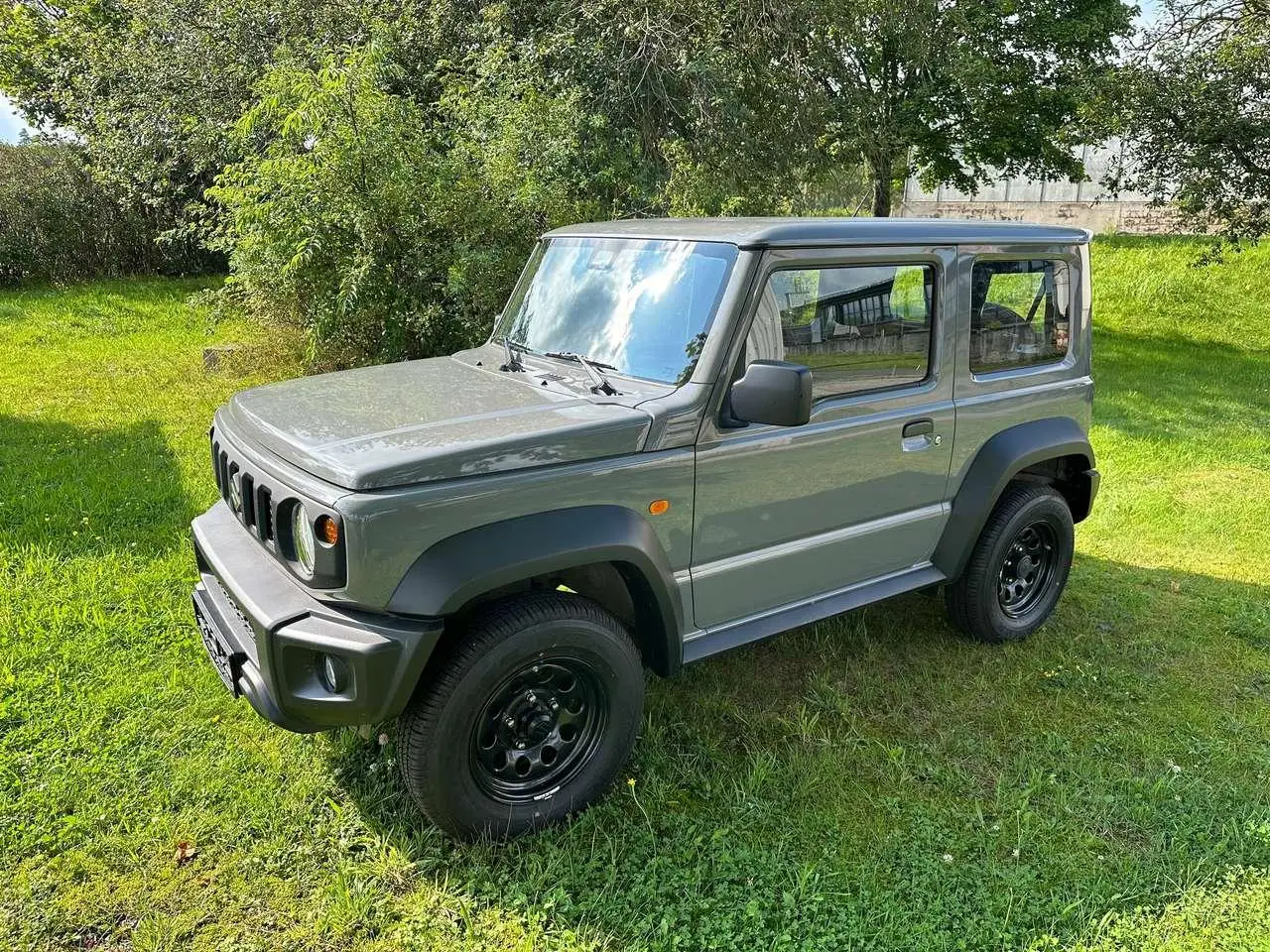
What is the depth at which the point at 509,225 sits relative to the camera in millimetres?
7895

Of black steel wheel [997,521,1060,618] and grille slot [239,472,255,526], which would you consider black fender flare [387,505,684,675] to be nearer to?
grille slot [239,472,255,526]

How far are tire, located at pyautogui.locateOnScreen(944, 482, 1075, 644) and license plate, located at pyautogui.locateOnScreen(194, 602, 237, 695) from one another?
312 cm

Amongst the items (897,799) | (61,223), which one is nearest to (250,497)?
(897,799)

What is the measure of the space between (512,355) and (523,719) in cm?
152

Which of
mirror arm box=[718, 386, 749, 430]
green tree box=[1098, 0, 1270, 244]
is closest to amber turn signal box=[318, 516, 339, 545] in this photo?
mirror arm box=[718, 386, 749, 430]

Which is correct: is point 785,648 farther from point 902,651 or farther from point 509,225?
point 509,225

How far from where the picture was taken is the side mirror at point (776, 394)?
2.77 m

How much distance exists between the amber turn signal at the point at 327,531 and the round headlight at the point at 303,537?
1.3 inches

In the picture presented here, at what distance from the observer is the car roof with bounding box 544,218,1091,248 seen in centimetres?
316

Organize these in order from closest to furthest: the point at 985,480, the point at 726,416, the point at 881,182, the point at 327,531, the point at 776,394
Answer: the point at 327,531 → the point at 776,394 → the point at 726,416 → the point at 985,480 → the point at 881,182

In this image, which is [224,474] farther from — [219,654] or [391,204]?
[391,204]

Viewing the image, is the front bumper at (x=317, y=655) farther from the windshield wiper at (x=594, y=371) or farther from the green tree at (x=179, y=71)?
the green tree at (x=179, y=71)

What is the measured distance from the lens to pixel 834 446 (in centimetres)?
334

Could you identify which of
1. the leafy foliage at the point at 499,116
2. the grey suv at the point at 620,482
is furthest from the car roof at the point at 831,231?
the leafy foliage at the point at 499,116
